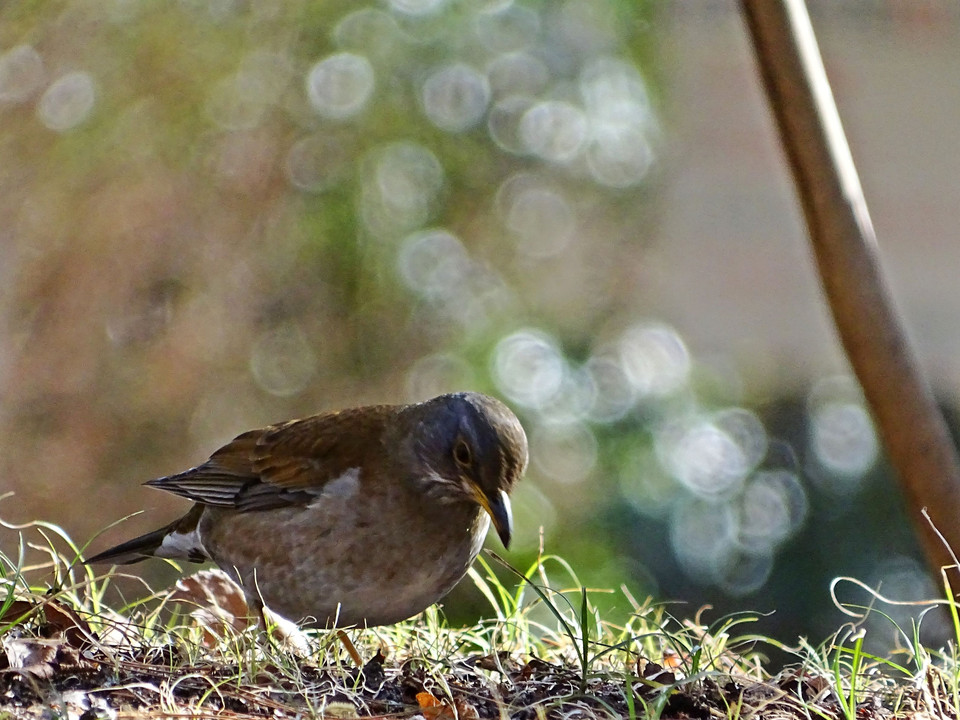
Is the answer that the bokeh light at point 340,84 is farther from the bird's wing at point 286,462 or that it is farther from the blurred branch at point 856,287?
the blurred branch at point 856,287

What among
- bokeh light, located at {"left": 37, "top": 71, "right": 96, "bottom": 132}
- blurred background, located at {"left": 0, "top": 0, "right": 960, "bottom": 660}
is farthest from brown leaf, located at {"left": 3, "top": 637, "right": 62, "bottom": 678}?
bokeh light, located at {"left": 37, "top": 71, "right": 96, "bottom": 132}

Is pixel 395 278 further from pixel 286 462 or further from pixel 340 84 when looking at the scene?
pixel 286 462

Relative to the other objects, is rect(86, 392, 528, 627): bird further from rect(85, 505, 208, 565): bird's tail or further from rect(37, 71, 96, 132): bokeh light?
rect(37, 71, 96, 132): bokeh light

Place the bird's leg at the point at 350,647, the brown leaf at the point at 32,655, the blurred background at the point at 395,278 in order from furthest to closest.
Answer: the blurred background at the point at 395,278 < the bird's leg at the point at 350,647 < the brown leaf at the point at 32,655

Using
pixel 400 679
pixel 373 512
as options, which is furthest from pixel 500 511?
pixel 400 679

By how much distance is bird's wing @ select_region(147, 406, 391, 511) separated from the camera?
3.59m

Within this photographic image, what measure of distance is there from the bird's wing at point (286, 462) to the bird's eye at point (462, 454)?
0.92 ft

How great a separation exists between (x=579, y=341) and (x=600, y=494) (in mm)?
1011

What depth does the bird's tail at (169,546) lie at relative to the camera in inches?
155

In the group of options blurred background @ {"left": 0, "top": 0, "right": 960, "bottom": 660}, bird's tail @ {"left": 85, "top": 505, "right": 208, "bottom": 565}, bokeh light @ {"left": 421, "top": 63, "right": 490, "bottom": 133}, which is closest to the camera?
bird's tail @ {"left": 85, "top": 505, "right": 208, "bottom": 565}

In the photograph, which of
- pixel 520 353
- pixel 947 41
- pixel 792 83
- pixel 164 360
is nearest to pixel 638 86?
pixel 520 353

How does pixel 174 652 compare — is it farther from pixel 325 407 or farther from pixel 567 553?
pixel 567 553

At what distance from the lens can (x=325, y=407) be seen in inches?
258

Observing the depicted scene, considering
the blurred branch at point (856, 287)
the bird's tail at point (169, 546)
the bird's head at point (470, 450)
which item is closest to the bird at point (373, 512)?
the bird's head at point (470, 450)
